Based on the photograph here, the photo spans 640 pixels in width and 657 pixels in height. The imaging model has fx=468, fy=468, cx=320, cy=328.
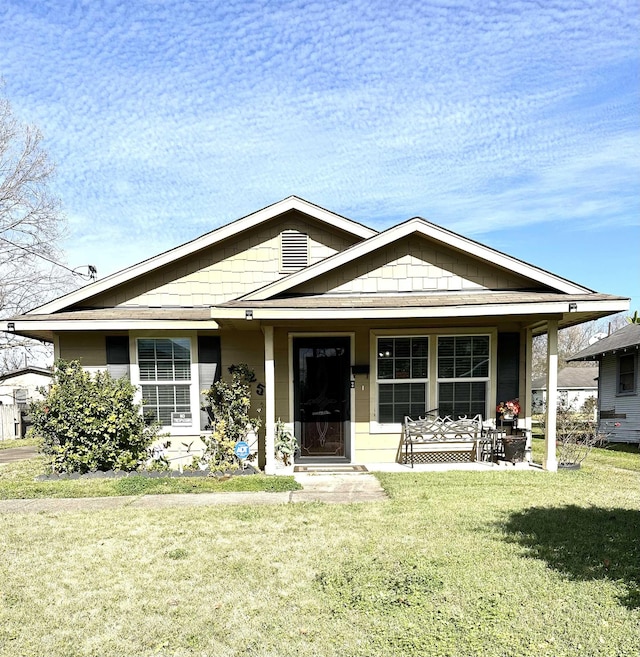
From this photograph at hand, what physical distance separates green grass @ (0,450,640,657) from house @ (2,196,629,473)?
111 inches

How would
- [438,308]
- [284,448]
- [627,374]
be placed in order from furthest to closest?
[627,374]
[284,448]
[438,308]

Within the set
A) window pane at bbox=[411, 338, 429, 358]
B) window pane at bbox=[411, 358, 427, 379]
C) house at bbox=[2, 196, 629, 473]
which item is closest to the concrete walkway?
house at bbox=[2, 196, 629, 473]

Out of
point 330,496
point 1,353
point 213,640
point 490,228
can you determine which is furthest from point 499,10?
point 1,353

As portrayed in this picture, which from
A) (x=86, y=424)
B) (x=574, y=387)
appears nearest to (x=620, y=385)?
(x=86, y=424)

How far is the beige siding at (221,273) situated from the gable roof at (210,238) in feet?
0.90

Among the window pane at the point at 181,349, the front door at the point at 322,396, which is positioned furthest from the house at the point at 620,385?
the window pane at the point at 181,349

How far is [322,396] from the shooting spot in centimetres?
875

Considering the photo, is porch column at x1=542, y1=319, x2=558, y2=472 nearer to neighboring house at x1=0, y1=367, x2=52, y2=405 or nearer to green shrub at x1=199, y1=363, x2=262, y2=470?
green shrub at x1=199, y1=363, x2=262, y2=470

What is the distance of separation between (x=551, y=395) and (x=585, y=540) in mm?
3480

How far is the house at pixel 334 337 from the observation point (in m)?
8.09

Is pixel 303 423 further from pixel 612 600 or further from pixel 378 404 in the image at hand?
pixel 612 600

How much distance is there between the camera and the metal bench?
8.19 m

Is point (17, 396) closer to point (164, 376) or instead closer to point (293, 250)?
point (164, 376)

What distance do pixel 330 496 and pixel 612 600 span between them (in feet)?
11.8
